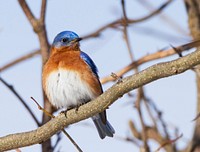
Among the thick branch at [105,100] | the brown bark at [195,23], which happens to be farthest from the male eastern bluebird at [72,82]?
the thick branch at [105,100]

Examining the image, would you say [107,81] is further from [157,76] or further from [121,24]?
[157,76]

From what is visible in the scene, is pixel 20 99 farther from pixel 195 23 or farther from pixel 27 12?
pixel 195 23

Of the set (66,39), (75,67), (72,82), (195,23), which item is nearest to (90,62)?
(75,67)

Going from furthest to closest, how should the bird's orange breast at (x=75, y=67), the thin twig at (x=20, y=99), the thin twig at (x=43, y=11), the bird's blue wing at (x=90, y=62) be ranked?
the bird's blue wing at (x=90, y=62), the bird's orange breast at (x=75, y=67), the thin twig at (x=43, y=11), the thin twig at (x=20, y=99)

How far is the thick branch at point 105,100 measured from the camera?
162 inches

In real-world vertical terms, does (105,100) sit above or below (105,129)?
above

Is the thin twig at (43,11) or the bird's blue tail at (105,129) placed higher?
the thin twig at (43,11)

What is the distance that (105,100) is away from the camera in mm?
4539

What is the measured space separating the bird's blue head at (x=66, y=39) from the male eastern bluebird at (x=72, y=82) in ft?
0.79

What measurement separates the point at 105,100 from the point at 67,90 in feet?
7.01

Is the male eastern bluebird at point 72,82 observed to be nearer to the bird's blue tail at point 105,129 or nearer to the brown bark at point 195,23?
the bird's blue tail at point 105,129

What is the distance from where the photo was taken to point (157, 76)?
4203 millimetres

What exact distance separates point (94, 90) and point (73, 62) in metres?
0.42

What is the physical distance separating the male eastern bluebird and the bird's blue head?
0.24 metres
